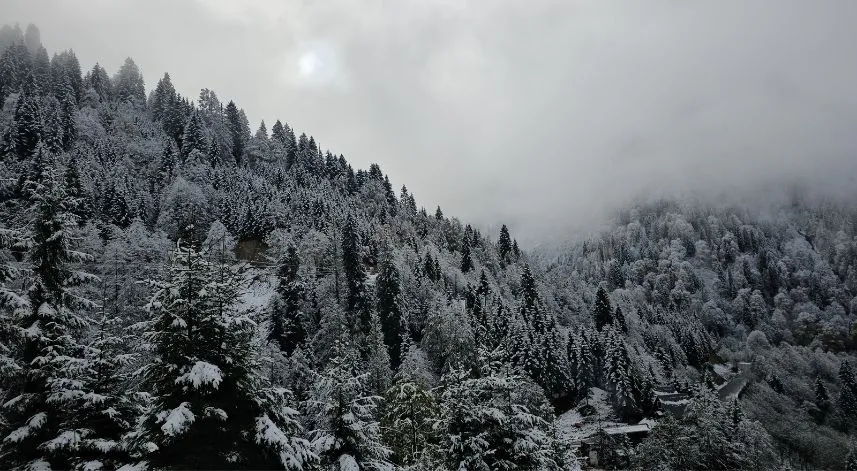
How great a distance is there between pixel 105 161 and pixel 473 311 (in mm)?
99132

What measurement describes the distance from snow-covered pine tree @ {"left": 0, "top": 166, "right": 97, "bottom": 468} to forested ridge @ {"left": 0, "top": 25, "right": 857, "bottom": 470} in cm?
7

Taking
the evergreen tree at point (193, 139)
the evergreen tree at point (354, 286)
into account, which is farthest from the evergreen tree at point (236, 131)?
the evergreen tree at point (354, 286)

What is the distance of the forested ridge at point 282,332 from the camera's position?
1402 cm

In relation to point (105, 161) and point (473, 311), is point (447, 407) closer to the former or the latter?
point (473, 311)

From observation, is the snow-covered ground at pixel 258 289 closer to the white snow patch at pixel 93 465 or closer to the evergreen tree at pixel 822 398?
the white snow patch at pixel 93 465

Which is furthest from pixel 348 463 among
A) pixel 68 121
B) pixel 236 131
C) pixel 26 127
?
pixel 236 131

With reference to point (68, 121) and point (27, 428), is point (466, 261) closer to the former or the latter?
point (68, 121)

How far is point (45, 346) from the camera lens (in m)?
15.9

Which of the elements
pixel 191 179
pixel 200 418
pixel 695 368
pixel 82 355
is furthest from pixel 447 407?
pixel 695 368

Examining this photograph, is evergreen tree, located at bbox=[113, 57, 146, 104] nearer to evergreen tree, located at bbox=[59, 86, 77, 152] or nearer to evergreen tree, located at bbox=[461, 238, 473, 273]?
evergreen tree, located at bbox=[59, 86, 77, 152]

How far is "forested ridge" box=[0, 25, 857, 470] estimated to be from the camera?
14.0m

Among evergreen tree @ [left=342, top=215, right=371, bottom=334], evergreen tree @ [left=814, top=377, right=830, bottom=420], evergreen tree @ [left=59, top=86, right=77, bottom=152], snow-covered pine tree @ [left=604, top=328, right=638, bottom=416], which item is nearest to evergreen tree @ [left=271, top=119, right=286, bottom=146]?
evergreen tree @ [left=59, top=86, right=77, bottom=152]

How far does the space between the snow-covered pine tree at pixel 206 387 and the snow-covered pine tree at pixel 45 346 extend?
14.5 ft

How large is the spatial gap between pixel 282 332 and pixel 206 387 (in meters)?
62.3
